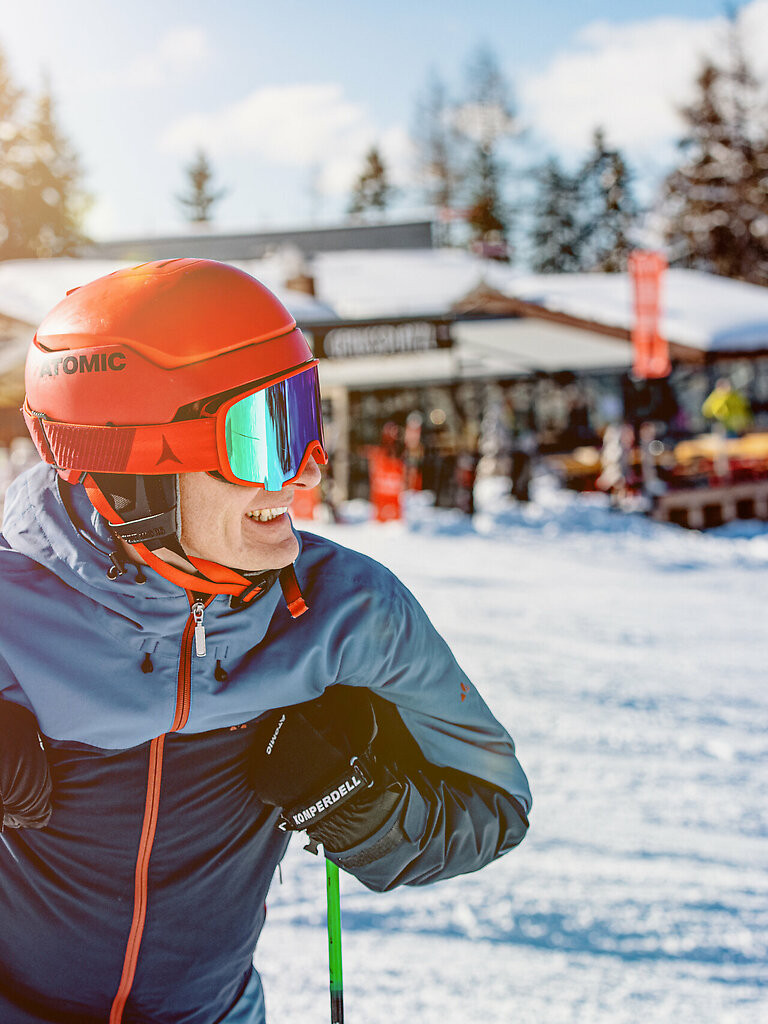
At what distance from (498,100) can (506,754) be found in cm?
4750

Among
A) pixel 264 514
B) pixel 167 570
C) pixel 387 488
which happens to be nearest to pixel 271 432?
pixel 264 514

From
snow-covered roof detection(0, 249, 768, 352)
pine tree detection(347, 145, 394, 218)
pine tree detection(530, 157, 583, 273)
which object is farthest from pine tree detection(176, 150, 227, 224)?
snow-covered roof detection(0, 249, 768, 352)

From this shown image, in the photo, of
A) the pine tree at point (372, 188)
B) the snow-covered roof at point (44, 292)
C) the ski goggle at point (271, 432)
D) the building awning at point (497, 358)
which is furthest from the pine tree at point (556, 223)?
the ski goggle at point (271, 432)

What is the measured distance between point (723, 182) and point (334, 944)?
140 feet

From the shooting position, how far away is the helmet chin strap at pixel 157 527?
1153 millimetres

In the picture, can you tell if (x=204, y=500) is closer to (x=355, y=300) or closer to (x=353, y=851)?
(x=353, y=851)

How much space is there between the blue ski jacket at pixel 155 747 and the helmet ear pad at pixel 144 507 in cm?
4

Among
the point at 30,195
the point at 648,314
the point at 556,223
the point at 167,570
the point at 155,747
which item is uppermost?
the point at 30,195

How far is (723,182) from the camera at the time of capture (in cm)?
3812

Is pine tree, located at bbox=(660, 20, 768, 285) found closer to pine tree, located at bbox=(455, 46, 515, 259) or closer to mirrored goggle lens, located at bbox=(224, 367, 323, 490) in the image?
pine tree, located at bbox=(455, 46, 515, 259)

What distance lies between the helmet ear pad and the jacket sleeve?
0.30 m

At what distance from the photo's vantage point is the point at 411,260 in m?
26.6

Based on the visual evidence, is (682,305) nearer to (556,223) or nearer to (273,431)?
(273,431)

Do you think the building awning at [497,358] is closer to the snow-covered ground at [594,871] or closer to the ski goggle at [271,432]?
the snow-covered ground at [594,871]
